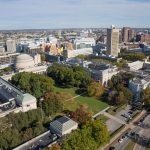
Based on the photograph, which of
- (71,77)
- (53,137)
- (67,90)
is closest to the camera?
(53,137)

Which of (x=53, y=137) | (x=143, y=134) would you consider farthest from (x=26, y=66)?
(x=143, y=134)

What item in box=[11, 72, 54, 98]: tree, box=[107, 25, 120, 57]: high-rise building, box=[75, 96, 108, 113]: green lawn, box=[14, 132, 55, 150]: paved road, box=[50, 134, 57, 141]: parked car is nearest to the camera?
box=[14, 132, 55, 150]: paved road

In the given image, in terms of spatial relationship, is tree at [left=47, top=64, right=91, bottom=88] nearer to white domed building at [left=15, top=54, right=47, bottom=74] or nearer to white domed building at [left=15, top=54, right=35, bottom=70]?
white domed building at [left=15, top=54, right=47, bottom=74]

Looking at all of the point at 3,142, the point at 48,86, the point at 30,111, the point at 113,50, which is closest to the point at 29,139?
the point at 3,142

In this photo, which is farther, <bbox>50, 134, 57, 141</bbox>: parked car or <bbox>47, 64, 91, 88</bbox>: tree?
<bbox>47, 64, 91, 88</bbox>: tree

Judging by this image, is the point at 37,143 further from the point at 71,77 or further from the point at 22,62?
the point at 22,62

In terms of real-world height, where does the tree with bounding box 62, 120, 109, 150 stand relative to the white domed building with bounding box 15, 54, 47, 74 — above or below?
below

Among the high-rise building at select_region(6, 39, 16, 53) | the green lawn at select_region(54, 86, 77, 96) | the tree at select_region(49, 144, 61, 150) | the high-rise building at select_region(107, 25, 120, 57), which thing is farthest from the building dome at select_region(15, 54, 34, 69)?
the tree at select_region(49, 144, 61, 150)

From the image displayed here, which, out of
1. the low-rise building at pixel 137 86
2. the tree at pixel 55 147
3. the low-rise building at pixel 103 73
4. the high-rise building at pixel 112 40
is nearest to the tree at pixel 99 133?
the tree at pixel 55 147

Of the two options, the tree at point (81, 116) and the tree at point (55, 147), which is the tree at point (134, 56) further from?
the tree at point (55, 147)
